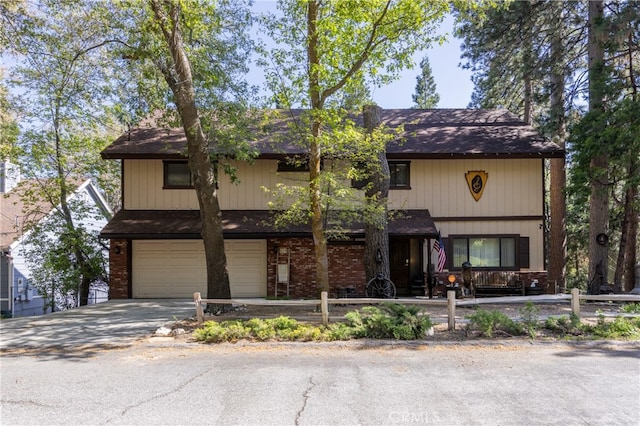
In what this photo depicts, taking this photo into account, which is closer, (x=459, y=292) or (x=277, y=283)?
(x=459, y=292)

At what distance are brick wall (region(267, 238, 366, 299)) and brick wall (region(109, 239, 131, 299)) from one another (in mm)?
5171

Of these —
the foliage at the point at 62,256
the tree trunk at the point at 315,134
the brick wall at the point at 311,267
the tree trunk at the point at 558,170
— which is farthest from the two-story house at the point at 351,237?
the tree trunk at the point at 315,134

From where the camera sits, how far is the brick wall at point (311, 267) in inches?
628

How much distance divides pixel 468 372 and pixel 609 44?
12.6 m

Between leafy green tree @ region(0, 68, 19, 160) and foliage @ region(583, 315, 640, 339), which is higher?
leafy green tree @ region(0, 68, 19, 160)

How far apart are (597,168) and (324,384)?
485 inches

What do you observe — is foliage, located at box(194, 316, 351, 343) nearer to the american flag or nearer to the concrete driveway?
the concrete driveway

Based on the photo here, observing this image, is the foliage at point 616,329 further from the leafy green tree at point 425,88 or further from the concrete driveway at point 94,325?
the leafy green tree at point 425,88

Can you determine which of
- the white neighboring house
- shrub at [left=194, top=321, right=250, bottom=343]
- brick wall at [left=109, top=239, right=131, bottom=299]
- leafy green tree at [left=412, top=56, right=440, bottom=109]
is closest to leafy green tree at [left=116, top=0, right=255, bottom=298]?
shrub at [left=194, top=321, right=250, bottom=343]

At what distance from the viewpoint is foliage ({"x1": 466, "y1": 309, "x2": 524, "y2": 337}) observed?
29.7 feet

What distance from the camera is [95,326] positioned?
10.9 meters

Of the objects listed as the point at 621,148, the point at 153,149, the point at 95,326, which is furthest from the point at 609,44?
the point at 95,326

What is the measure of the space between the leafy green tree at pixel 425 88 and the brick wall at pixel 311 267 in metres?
30.8

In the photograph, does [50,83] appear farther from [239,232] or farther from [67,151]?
[239,232]
